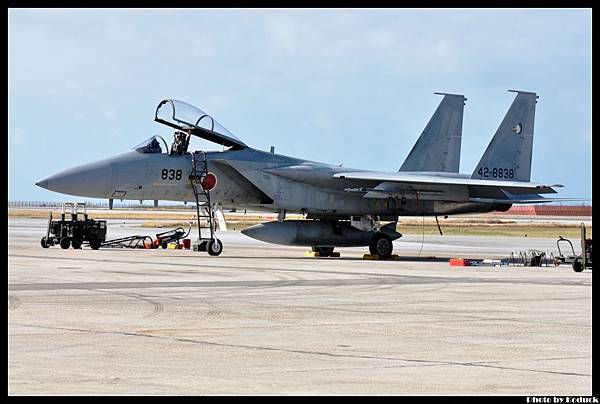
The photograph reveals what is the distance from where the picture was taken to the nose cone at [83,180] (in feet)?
78.0

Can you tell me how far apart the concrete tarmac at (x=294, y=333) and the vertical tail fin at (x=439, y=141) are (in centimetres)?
1167

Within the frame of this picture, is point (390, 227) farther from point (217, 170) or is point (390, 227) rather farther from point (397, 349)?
point (397, 349)

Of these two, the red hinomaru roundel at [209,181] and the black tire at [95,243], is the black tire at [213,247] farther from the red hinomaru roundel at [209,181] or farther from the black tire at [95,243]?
the black tire at [95,243]

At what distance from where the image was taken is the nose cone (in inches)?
936

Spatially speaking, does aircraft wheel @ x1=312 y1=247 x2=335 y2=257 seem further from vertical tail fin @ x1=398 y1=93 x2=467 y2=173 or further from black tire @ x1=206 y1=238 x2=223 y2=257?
vertical tail fin @ x1=398 y1=93 x2=467 y2=173

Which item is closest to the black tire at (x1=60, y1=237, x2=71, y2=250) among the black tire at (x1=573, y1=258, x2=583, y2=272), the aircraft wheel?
the aircraft wheel

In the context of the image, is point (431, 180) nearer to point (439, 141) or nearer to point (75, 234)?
point (439, 141)

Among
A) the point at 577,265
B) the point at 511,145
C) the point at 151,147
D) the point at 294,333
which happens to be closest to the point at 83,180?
the point at 151,147

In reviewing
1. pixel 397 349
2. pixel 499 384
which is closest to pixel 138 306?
pixel 397 349

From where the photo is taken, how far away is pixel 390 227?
89.2 ft

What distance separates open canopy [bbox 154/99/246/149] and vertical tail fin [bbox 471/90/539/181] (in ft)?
25.7

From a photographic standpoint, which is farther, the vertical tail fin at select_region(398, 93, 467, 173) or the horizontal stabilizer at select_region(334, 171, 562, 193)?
the vertical tail fin at select_region(398, 93, 467, 173)

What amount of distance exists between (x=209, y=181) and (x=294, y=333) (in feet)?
49.4
